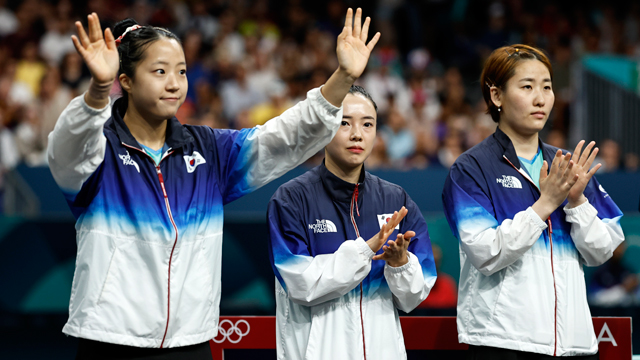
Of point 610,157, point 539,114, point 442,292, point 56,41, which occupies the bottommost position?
point 442,292

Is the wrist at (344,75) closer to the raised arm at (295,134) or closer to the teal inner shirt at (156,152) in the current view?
the raised arm at (295,134)

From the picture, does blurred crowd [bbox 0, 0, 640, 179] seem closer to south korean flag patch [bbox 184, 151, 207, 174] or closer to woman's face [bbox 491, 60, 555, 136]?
woman's face [bbox 491, 60, 555, 136]

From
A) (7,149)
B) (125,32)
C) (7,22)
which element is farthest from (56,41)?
(125,32)

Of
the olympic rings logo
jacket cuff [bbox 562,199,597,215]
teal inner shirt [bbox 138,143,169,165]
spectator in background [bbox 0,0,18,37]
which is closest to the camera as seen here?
teal inner shirt [bbox 138,143,169,165]

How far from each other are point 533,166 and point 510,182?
0.64 ft

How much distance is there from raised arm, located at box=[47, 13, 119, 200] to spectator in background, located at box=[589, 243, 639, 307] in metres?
5.49

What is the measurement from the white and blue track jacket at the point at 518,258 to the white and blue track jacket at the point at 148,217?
0.87m

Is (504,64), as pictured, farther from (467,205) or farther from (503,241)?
(503,241)

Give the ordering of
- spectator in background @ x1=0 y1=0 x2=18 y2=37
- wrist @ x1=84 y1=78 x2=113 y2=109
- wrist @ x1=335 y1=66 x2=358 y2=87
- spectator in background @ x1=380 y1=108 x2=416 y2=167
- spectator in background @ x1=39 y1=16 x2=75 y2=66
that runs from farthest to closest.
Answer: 1. spectator in background @ x1=0 y1=0 x2=18 y2=37
2. spectator in background @ x1=39 y1=16 x2=75 y2=66
3. spectator in background @ x1=380 y1=108 x2=416 y2=167
4. wrist @ x1=335 y1=66 x2=358 y2=87
5. wrist @ x1=84 y1=78 x2=113 y2=109

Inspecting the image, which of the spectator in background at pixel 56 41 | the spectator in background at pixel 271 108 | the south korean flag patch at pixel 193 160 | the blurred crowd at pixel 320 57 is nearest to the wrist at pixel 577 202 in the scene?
the south korean flag patch at pixel 193 160

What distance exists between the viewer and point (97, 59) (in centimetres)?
246

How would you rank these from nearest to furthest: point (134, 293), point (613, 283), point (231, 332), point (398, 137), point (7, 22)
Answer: point (134, 293) → point (231, 332) → point (613, 283) → point (398, 137) → point (7, 22)

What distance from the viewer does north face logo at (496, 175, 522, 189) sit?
3.28 m

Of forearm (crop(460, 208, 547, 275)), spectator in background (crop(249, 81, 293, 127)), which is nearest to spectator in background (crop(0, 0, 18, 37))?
spectator in background (crop(249, 81, 293, 127))
